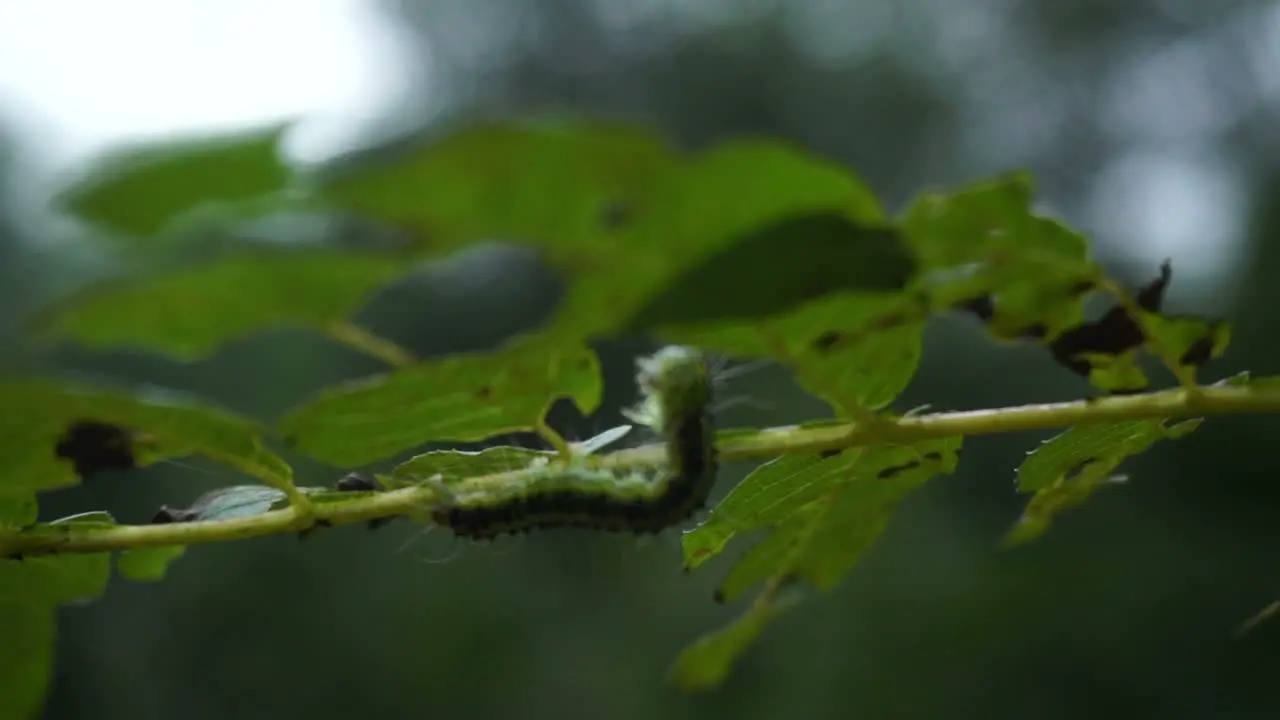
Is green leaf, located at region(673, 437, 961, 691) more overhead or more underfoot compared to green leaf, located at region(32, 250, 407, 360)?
more underfoot

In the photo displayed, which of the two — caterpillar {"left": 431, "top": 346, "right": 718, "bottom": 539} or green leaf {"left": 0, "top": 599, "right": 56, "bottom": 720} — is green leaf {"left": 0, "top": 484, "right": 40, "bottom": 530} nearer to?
green leaf {"left": 0, "top": 599, "right": 56, "bottom": 720}

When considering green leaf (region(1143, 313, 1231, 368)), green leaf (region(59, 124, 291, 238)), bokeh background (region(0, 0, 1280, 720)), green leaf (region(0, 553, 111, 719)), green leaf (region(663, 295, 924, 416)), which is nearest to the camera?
green leaf (region(59, 124, 291, 238))

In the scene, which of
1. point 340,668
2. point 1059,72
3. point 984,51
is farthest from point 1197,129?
point 340,668

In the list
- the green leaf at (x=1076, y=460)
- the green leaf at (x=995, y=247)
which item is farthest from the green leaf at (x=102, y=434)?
the green leaf at (x=1076, y=460)

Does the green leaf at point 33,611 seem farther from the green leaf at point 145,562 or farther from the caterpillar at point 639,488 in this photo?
the caterpillar at point 639,488

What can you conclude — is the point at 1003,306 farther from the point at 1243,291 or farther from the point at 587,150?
the point at 1243,291

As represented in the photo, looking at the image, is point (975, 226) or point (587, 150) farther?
point (975, 226)

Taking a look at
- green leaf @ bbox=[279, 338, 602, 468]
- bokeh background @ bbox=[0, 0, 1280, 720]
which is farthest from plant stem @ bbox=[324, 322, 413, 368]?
bokeh background @ bbox=[0, 0, 1280, 720]
